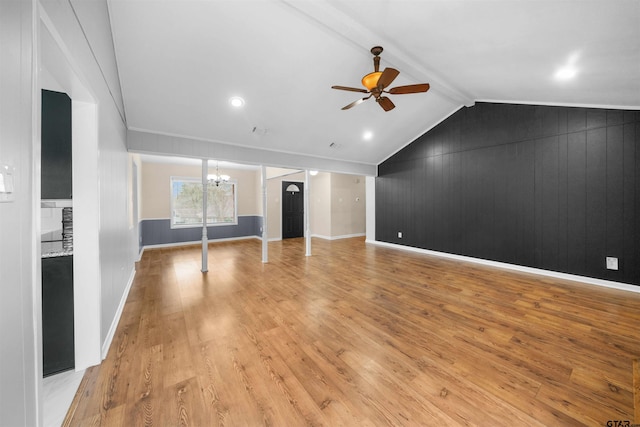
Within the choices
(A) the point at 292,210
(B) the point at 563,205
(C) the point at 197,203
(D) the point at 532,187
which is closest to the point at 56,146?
(C) the point at 197,203

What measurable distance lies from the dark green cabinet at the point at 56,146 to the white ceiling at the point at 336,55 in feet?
3.70

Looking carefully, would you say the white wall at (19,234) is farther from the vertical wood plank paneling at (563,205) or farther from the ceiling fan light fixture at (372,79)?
the vertical wood plank paneling at (563,205)

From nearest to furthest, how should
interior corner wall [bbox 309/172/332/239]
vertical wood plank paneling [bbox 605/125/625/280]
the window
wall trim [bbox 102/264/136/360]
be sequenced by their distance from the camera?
wall trim [bbox 102/264/136/360] → vertical wood plank paneling [bbox 605/125/625/280] → the window → interior corner wall [bbox 309/172/332/239]

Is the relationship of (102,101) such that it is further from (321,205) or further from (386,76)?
(321,205)

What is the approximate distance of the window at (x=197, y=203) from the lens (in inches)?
282

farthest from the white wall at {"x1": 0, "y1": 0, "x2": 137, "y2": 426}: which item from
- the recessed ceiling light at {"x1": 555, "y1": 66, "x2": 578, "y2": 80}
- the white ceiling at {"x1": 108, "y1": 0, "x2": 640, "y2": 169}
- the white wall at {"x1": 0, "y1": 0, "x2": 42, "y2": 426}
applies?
the recessed ceiling light at {"x1": 555, "y1": 66, "x2": 578, "y2": 80}

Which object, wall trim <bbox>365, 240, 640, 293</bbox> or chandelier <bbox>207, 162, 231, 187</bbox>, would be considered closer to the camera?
wall trim <bbox>365, 240, 640, 293</bbox>

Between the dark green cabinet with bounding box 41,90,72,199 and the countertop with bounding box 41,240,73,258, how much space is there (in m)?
0.37

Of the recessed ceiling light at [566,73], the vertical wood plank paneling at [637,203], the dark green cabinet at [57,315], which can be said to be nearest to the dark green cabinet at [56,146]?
the dark green cabinet at [57,315]

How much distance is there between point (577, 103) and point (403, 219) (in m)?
3.77

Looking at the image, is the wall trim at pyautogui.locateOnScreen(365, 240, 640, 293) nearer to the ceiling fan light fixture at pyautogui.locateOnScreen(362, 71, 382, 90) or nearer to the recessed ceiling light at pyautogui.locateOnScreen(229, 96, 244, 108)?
the ceiling fan light fixture at pyautogui.locateOnScreen(362, 71, 382, 90)

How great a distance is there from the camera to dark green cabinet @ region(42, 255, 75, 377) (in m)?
1.75

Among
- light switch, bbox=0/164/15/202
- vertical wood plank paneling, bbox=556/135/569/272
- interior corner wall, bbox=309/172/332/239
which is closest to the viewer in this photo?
light switch, bbox=0/164/15/202

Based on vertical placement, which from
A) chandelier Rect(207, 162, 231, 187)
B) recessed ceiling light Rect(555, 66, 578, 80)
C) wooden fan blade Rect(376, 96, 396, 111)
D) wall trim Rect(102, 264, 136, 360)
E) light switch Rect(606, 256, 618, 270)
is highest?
recessed ceiling light Rect(555, 66, 578, 80)
